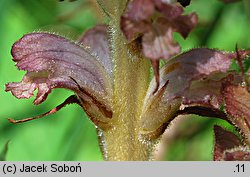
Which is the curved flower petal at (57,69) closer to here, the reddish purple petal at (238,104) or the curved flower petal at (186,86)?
the curved flower petal at (186,86)

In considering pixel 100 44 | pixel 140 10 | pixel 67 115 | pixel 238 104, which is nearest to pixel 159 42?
pixel 140 10

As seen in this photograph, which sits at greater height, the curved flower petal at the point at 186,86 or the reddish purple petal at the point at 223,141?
the curved flower petal at the point at 186,86

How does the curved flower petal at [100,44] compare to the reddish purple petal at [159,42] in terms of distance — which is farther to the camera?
the curved flower petal at [100,44]

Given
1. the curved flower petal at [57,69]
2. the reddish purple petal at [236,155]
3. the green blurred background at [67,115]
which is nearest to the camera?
the reddish purple petal at [236,155]

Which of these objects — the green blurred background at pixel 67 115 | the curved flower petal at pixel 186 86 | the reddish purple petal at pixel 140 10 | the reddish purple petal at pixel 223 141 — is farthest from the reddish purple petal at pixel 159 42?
the green blurred background at pixel 67 115

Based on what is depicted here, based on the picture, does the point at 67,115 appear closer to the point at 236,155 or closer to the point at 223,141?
the point at 223,141

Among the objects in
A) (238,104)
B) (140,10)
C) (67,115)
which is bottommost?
(238,104)

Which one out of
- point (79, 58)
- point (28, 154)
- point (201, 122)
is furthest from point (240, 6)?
point (79, 58)
